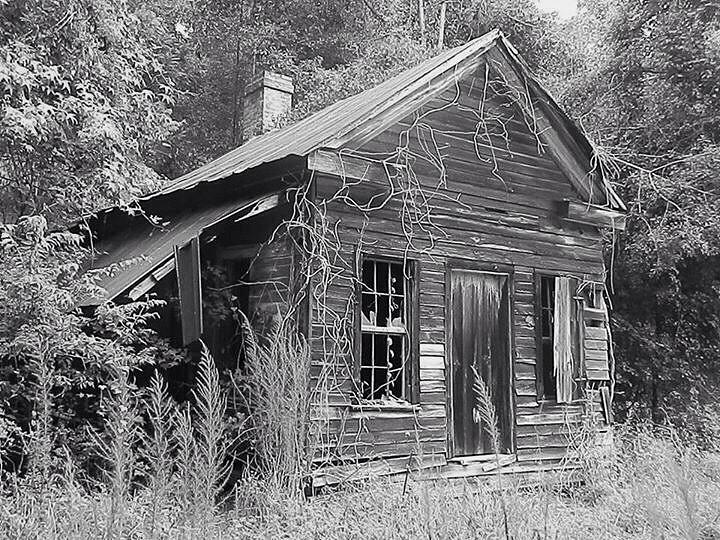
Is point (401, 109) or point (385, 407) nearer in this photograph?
point (385, 407)

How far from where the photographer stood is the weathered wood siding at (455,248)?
8.17 metres

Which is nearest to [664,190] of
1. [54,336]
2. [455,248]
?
[455,248]

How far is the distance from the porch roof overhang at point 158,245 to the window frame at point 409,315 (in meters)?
1.21

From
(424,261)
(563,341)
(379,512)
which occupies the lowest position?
(379,512)

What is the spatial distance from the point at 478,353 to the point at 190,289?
12.7ft

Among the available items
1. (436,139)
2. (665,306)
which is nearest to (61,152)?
(436,139)

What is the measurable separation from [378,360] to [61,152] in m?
4.54

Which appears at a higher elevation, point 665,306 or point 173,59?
point 173,59

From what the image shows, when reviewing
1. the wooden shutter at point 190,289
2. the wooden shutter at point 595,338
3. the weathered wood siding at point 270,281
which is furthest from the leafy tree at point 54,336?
the wooden shutter at point 595,338

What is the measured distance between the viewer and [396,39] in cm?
2317

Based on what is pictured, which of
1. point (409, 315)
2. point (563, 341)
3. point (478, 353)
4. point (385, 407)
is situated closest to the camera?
point (385, 407)

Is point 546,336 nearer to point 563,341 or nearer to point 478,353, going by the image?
point 563,341

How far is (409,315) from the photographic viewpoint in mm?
8797

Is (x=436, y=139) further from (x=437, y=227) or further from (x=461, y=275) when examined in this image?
(x=461, y=275)
